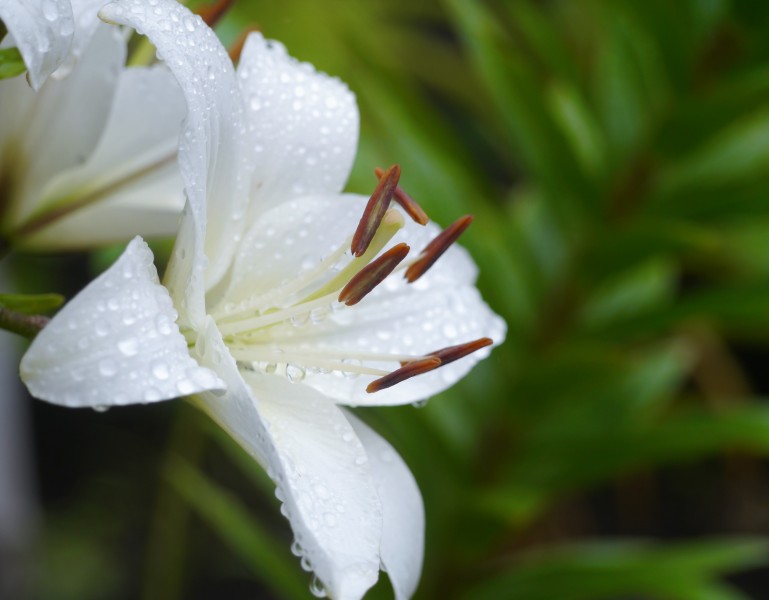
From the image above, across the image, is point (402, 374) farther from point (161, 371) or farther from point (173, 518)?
point (173, 518)

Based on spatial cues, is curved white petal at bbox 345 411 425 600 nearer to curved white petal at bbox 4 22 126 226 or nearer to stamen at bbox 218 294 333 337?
stamen at bbox 218 294 333 337

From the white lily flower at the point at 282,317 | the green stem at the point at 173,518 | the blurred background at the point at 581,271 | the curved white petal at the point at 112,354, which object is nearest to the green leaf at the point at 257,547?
the blurred background at the point at 581,271

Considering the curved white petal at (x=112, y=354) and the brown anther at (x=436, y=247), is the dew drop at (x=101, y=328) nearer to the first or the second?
the curved white petal at (x=112, y=354)

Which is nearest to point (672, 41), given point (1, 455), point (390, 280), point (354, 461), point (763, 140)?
point (763, 140)

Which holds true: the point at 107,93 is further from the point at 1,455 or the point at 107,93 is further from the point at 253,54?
the point at 1,455

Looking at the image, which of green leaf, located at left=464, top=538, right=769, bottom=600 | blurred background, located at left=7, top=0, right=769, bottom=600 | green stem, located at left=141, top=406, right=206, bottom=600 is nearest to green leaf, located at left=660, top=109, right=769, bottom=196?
A: blurred background, located at left=7, top=0, right=769, bottom=600
